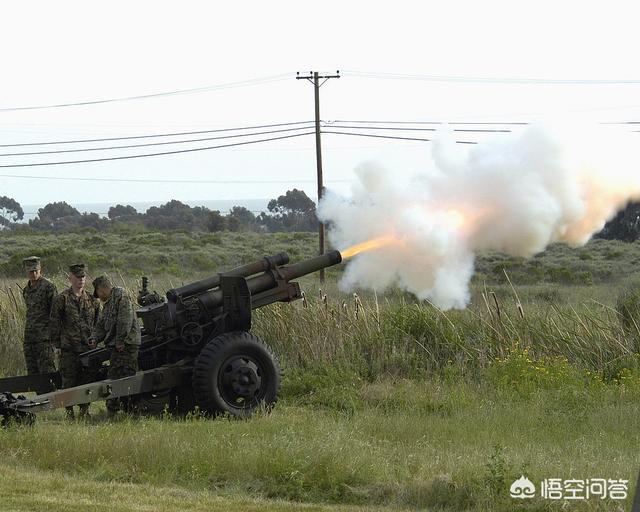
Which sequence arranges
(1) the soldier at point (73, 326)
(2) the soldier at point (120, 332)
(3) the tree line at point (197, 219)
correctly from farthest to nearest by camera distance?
(3) the tree line at point (197, 219) < (1) the soldier at point (73, 326) < (2) the soldier at point (120, 332)

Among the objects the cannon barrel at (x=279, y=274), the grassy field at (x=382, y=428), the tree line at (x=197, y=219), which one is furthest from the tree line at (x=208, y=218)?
the cannon barrel at (x=279, y=274)

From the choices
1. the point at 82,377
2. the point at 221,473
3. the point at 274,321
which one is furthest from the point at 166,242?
the point at 221,473

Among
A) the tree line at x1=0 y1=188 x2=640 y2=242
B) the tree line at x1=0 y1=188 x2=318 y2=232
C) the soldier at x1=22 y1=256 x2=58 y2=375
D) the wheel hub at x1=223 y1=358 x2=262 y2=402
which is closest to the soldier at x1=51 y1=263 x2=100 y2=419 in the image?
the soldier at x1=22 y1=256 x2=58 y2=375

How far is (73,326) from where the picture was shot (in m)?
12.9

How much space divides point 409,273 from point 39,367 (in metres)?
4.91

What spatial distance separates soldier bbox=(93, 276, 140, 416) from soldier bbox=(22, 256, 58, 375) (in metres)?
1.27

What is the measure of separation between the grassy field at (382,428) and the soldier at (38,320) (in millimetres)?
1429

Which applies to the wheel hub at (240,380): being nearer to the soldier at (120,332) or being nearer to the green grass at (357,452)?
the green grass at (357,452)

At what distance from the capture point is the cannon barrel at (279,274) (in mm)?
12961

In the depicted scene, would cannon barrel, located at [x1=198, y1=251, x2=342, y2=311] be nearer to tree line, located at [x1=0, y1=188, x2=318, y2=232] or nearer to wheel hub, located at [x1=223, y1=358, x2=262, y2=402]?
wheel hub, located at [x1=223, y1=358, x2=262, y2=402]

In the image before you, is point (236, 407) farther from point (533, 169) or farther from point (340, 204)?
point (533, 169)

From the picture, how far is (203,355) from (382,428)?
2222 millimetres

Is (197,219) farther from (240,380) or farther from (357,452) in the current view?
(357,452)

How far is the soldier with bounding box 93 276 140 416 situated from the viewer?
40.1 ft
